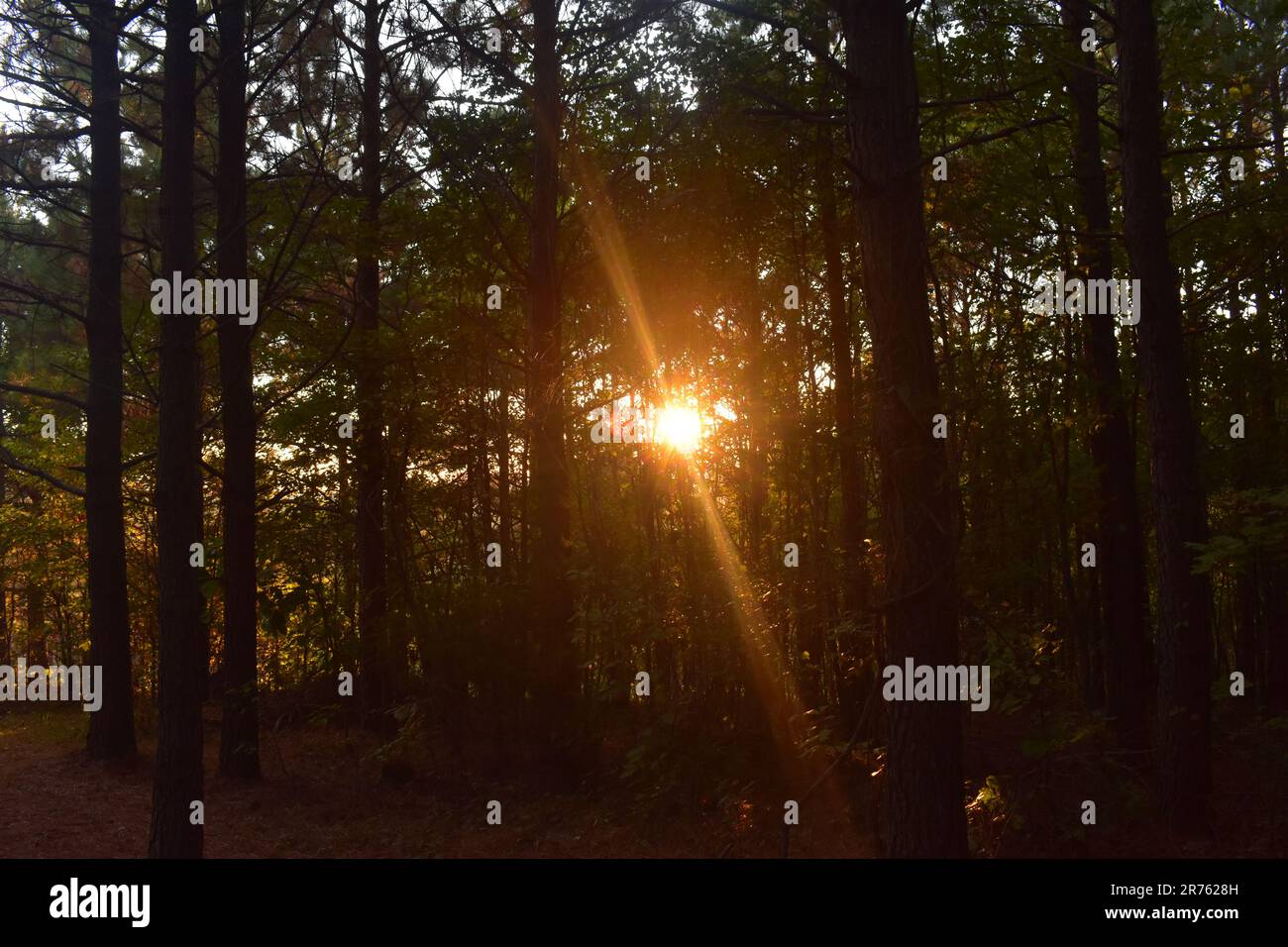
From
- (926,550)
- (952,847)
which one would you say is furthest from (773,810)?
(926,550)

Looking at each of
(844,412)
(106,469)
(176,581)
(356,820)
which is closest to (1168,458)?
(844,412)

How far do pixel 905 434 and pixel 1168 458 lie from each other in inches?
178

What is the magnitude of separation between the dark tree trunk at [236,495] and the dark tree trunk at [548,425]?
3.46m

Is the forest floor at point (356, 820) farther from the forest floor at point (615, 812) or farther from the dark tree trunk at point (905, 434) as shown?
the dark tree trunk at point (905, 434)

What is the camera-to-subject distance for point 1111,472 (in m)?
10.9

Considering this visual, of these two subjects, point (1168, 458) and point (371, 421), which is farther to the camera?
point (371, 421)

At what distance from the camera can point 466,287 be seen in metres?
13.2

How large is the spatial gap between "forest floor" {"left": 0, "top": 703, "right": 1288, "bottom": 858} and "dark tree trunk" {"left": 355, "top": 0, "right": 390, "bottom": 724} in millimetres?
1724

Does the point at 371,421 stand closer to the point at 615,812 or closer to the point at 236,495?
the point at 236,495

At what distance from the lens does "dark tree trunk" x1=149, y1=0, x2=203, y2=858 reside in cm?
613

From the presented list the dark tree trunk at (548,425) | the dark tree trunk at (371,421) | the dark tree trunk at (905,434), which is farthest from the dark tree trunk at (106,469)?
the dark tree trunk at (905,434)

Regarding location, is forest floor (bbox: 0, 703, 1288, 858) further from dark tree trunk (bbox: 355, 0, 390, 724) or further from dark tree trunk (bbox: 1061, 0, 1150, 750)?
dark tree trunk (bbox: 355, 0, 390, 724)

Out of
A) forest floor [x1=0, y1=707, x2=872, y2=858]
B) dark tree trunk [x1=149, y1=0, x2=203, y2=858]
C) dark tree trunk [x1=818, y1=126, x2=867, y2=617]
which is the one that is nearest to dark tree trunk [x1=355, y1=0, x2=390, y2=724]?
forest floor [x1=0, y1=707, x2=872, y2=858]

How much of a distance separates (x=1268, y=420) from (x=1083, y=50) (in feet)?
18.3
